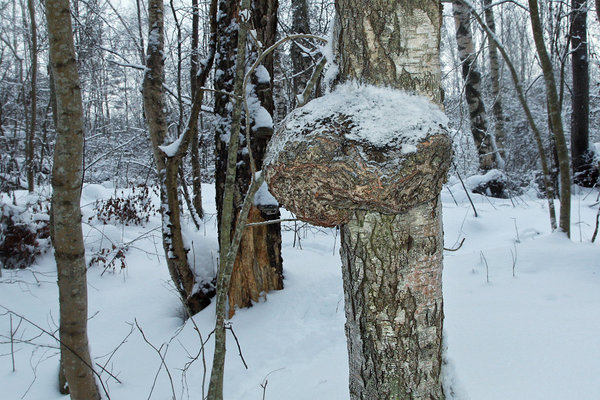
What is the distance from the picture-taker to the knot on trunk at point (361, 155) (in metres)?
0.84

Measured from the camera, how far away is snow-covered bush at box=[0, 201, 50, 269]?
435 cm

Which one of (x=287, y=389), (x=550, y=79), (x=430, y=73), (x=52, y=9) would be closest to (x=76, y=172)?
(x=52, y=9)

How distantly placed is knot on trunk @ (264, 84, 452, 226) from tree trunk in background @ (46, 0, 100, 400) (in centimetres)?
134

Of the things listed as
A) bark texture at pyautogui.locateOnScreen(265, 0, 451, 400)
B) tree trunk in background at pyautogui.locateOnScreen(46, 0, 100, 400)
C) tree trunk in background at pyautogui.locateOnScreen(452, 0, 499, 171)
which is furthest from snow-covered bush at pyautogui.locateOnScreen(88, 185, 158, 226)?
tree trunk in background at pyautogui.locateOnScreen(452, 0, 499, 171)

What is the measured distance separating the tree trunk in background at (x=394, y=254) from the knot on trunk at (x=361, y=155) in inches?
2.9

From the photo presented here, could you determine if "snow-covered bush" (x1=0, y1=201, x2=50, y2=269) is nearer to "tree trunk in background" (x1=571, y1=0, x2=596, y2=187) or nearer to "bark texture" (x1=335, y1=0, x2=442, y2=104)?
"bark texture" (x1=335, y1=0, x2=442, y2=104)

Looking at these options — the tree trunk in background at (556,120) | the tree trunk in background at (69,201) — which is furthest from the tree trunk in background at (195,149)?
the tree trunk in background at (556,120)

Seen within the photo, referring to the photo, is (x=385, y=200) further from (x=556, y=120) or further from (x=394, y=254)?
(x=556, y=120)

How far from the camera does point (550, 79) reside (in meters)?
3.13

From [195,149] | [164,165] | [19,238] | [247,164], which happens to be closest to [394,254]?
[247,164]

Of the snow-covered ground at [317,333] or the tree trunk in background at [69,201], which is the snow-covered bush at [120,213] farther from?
the tree trunk in background at [69,201]

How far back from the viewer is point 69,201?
1.83 metres

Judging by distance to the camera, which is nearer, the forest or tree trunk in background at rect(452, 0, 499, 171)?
the forest

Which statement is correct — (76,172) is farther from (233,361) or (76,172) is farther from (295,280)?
(295,280)
